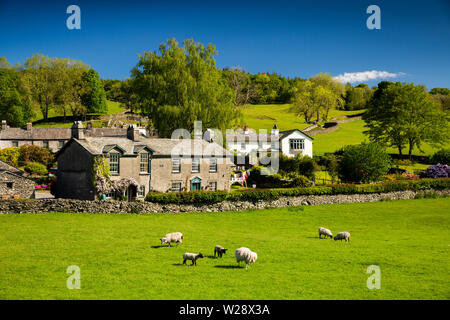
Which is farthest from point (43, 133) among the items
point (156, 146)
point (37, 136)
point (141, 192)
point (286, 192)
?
point (286, 192)

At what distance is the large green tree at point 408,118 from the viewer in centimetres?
7206

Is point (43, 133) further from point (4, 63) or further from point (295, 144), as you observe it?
point (295, 144)

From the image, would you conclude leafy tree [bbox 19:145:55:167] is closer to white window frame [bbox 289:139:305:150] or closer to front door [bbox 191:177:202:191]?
front door [bbox 191:177:202:191]

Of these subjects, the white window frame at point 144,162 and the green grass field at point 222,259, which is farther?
the white window frame at point 144,162

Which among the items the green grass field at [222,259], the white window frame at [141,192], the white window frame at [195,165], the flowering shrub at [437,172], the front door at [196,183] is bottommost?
the green grass field at [222,259]

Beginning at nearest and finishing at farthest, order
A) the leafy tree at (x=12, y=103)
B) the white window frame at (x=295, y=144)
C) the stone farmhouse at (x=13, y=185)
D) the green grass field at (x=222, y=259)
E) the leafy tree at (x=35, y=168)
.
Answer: the green grass field at (x=222, y=259)
the stone farmhouse at (x=13, y=185)
the leafy tree at (x=35, y=168)
the white window frame at (x=295, y=144)
the leafy tree at (x=12, y=103)

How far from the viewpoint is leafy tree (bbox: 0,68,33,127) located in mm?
94000

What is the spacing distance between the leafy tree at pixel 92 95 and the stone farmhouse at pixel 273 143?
2371 inches

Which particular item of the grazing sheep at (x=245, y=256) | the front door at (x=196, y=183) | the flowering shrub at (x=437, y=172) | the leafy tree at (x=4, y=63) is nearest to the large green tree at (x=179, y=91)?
the front door at (x=196, y=183)

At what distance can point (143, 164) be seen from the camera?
44125 millimetres

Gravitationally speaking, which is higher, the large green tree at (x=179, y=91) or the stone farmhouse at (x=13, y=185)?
the large green tree at (x=179, y=91)

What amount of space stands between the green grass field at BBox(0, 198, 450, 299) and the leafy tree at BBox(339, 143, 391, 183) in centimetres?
1324

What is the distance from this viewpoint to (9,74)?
102188mm

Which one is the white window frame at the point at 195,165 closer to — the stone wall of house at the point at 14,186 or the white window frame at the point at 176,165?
the white window frame at the point at 176,165
